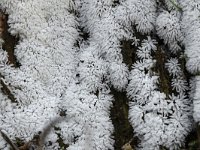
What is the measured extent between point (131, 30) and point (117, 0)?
10.5 inches

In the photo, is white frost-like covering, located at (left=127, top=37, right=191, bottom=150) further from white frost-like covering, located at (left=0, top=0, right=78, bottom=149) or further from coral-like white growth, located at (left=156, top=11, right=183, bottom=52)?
white frost-like covering, located at (left=0, top=0, right=78, bottom=149)

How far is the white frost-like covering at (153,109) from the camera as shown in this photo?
7.27ft

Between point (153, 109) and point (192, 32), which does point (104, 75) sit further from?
point (192, 32)

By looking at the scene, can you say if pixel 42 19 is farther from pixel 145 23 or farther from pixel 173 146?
pixel 173 146

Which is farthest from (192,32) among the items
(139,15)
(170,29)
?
(139,15)

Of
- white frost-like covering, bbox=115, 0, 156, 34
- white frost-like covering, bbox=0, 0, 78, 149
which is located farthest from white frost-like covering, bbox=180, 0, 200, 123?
white frost-like covering, bbox=0, 0, 78, 149

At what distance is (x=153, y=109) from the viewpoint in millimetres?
2279

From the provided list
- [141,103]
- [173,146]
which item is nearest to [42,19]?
[141,103]

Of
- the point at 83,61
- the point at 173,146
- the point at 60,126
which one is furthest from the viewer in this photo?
the point at 83,61

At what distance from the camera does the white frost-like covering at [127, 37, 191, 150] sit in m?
2.21

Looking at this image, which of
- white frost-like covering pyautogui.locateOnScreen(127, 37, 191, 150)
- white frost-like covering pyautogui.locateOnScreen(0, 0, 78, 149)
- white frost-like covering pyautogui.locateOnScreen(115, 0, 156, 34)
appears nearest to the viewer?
white frost-like covering pyautogui.locateOnScreen(127, 37, 191, 150)

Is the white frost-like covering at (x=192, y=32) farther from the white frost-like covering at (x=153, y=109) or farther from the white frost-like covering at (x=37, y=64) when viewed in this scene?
the white frost-like covering at (x=37, y=64)

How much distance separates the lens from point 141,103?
2.33 metres

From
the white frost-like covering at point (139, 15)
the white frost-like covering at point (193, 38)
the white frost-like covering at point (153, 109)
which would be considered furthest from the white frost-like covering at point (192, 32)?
the white frost-like covering at point (139, 15)
